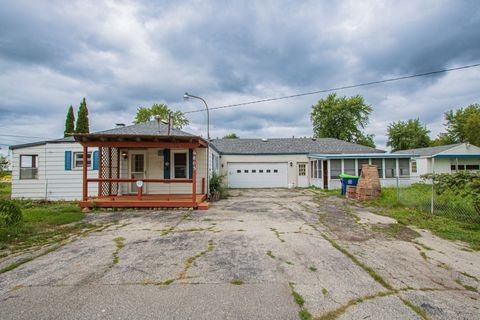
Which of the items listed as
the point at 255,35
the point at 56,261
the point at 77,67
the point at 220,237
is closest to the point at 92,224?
the point at 56,261

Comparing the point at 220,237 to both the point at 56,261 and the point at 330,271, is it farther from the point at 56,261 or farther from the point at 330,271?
the point at 56,261

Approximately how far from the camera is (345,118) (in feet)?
116

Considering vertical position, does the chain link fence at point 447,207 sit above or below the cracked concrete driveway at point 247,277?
above

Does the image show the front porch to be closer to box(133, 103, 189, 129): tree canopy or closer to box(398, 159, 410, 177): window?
box(398, 159, 410, 177): window

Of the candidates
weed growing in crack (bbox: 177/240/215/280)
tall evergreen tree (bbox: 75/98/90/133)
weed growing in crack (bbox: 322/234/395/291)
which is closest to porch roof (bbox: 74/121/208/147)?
weed growing in crack (bbox: 177/240/215/280)

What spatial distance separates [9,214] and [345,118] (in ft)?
128

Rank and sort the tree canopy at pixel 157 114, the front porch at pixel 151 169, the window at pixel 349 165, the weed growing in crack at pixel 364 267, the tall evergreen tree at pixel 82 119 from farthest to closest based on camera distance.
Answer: the tree canopy at pixel 157 114 → the tall evergreen tree at pixel 82 119 → the window at pixel 349 165 → the front porch at pixel 151 169 → the weed growing in crack at pixel 364 267

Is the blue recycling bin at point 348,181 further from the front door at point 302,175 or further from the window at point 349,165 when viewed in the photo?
the front door at point 302,175

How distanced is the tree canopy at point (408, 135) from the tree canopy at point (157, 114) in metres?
37.6

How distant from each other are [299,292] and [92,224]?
634 cm

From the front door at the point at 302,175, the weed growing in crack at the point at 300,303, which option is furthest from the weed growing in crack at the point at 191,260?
the front door at the point at 302,175

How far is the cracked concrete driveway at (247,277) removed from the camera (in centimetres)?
228

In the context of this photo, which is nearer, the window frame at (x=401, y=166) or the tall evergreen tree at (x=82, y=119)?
the window frame at (x=401, y=166)

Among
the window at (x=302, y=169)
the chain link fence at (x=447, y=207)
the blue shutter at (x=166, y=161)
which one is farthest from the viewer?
the window at (x=302, y=169)
